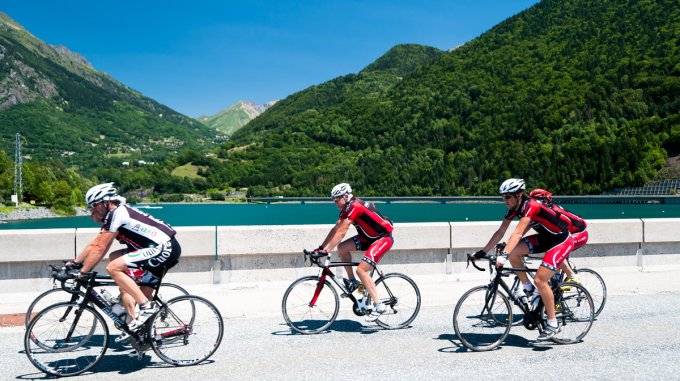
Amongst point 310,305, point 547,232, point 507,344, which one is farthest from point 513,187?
point 310,305

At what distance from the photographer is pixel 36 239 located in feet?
34.6

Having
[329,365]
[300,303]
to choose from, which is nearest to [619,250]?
[300,303]

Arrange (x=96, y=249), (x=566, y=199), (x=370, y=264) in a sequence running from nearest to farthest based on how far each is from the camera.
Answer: (x=96, y=249)
(x=370, y=264)
(x=566, y=199)

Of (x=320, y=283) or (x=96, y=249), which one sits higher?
(x=96, y=249)

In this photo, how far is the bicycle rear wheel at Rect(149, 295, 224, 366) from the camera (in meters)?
6.63

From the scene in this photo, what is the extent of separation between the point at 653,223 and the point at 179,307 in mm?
10746

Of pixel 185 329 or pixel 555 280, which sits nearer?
pixel 185 329

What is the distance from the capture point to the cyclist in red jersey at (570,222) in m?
7.62

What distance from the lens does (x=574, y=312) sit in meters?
7.67

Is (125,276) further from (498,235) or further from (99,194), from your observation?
(498,235)

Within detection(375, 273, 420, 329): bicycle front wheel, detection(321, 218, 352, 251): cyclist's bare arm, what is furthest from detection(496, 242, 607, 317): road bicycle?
detection(321, 218, 352, 251): cyclist's bare arm

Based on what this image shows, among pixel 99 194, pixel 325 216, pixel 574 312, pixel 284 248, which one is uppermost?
pixel 99 194

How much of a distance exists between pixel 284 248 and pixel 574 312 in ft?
18.4

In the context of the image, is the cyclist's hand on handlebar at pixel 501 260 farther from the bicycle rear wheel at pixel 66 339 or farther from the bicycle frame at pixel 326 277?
the bicycle rear wheel at pixel 66 339
